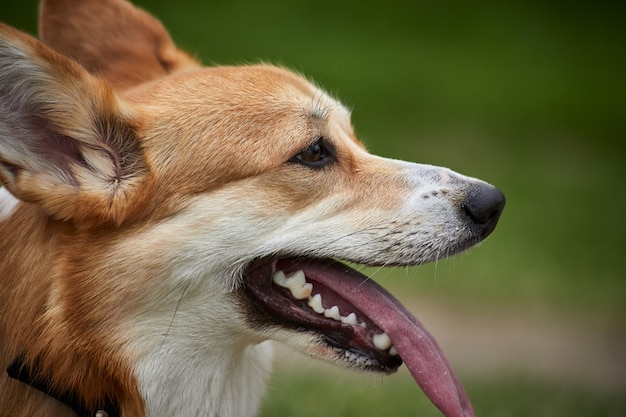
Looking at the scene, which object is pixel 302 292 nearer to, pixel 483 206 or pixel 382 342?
pixel 382 342

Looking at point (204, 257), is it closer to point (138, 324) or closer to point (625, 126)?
point (138, 324)

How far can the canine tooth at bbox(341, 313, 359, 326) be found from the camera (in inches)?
136

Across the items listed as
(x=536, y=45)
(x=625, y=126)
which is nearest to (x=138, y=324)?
(x=625, y=126)

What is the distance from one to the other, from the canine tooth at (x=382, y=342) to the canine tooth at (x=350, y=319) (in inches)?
3.9

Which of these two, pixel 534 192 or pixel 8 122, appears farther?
pixel 534 192

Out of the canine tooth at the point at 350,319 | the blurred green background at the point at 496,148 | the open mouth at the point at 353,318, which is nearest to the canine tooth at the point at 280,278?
the open mouth at the point at 353,318

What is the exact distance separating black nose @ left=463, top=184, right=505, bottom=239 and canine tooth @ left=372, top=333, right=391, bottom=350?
1.85 ft

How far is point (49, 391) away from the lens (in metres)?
3.24

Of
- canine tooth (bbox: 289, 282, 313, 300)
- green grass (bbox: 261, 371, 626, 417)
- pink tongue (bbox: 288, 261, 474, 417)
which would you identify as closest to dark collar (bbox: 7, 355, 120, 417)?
canine tooth (bbox: 289, 282, 313, 300)

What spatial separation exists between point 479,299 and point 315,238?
19.0ft

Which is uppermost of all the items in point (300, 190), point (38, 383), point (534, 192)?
point (300, 190)

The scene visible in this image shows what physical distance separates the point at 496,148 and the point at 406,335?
38.1ft

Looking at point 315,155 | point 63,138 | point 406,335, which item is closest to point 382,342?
point 406,335

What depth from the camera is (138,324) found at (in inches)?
131
